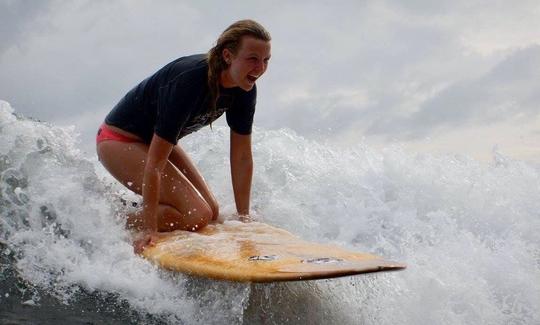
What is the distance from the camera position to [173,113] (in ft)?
12.0

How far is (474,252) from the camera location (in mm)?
4957

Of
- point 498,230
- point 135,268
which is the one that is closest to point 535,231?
point 498,230

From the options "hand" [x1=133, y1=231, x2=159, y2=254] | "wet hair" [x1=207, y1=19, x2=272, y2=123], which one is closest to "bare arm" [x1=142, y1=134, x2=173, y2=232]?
"hand" [x1=133, y1=231, x2=159, y2=254]

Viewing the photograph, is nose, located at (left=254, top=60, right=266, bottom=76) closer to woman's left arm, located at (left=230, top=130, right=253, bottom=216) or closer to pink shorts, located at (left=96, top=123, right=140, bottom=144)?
woman's left arm, located at (left=230, top=130, right=253, bottom=216)

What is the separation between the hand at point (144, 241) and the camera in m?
3.75

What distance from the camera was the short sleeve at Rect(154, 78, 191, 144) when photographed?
3643 mm

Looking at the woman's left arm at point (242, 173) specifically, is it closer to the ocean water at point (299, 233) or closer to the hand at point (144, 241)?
the ocean water at point (299, 233)

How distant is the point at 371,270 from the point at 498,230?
4.03 meters

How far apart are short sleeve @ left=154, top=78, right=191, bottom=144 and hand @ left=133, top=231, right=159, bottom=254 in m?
0.63

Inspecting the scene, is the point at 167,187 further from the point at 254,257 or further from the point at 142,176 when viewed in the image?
the point at 254,257

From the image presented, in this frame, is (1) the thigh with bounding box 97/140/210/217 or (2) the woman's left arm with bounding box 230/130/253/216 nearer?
(1) the thigh with bounding box 97/140/210/217

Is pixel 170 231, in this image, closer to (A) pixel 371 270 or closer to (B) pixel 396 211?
(A) pixel 371 270

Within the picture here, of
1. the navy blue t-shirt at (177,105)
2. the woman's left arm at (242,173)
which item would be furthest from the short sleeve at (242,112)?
the woman's left arm at (242,173)

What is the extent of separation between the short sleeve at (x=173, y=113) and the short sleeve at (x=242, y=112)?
22.5 inches
